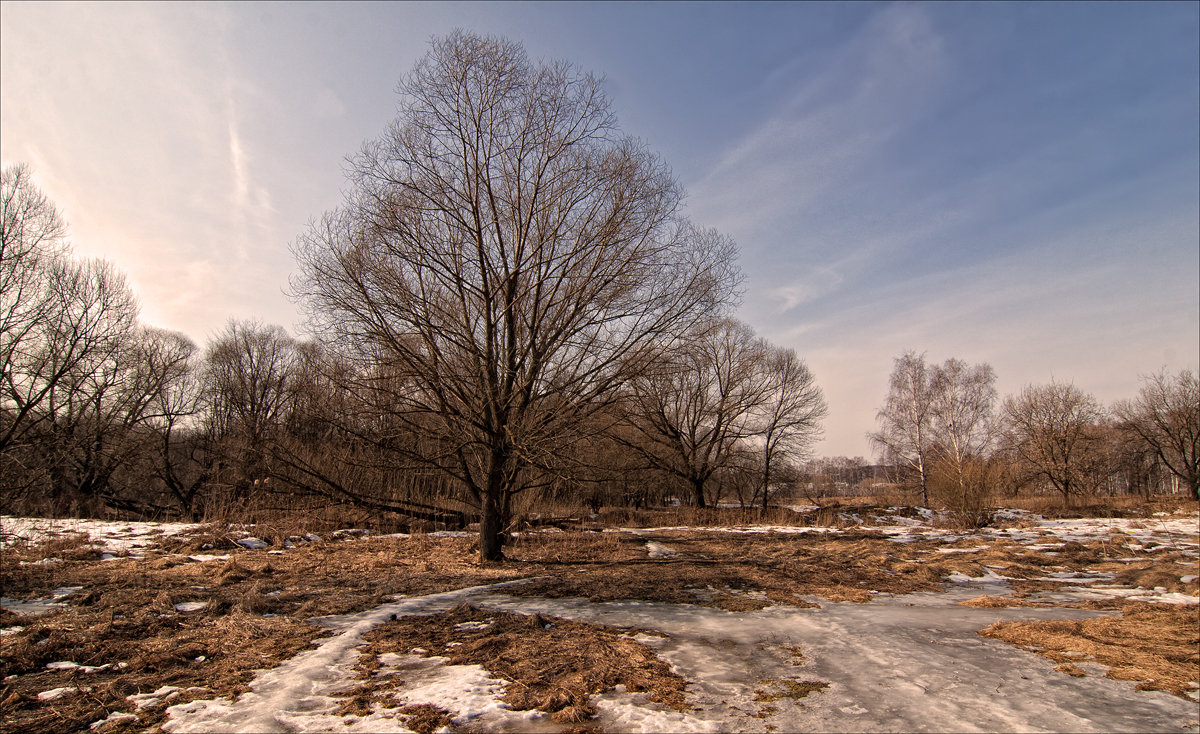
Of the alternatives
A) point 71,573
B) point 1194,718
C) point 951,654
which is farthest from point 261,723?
point 71,573

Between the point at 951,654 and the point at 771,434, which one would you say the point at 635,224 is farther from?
the point at 771,434

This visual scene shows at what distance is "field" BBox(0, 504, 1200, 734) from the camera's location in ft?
11.0

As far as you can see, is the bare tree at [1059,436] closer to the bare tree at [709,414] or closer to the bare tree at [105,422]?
the bare tree at [709,414]

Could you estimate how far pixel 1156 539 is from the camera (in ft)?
46.3

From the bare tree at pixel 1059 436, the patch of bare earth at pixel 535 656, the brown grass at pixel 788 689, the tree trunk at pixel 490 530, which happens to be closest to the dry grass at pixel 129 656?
the patch of bare earth at pixel 535 656

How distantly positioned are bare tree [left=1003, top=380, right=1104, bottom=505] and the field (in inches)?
1151

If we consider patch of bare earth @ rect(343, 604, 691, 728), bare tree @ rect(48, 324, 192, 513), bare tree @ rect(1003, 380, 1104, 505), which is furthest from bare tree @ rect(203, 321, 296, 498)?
bare tree @ rect(1003, 380, 1104, 505)

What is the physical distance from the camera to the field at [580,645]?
3359mm

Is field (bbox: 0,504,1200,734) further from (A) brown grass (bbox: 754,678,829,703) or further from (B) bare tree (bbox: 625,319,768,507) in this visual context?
(B) bare tree (bbox: 625,319,768,507)

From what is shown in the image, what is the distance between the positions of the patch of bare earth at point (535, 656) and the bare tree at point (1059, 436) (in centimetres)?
3699

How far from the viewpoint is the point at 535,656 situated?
439 centimetres

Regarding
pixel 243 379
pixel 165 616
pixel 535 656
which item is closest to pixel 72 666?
pixel 165 616

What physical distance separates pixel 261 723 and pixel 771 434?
92.6 ft

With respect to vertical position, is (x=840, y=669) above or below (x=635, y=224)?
below
